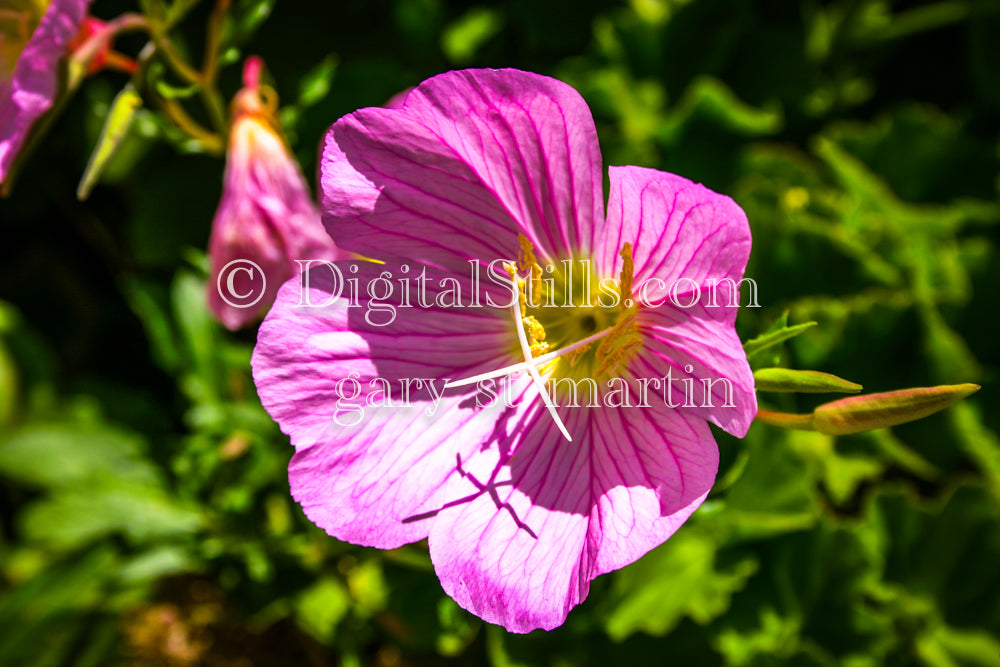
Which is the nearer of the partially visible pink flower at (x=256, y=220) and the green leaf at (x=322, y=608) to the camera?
the partially visible pink flower at (x=256, y=220)

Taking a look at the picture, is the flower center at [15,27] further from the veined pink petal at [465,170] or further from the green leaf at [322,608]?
the green leaf at [322,608]

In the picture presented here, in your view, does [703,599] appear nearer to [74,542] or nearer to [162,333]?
[162,333]

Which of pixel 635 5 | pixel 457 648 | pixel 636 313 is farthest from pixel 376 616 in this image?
pixel 635 5

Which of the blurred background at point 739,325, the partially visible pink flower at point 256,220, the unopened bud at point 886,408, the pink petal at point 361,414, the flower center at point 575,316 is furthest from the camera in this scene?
the blurred background at point 739,325

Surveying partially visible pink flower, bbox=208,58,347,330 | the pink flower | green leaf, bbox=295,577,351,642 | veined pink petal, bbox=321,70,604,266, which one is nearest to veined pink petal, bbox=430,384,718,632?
the pink flower

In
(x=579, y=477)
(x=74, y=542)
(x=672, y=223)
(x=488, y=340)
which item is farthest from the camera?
(x=74, y=542)

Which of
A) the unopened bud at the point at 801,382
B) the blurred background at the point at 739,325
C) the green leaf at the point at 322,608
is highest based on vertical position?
the unopened bud at the point at 801,382

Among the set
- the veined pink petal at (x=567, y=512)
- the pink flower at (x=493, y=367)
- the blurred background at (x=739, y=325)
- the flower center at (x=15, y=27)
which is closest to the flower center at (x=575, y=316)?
the pink flower at (x=493, y=367)
